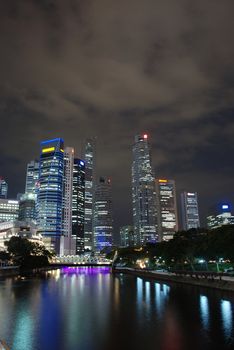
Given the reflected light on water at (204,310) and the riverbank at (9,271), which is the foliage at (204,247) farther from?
the riverbank at (9,271)

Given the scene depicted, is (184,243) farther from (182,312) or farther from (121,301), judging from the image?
(182,312)

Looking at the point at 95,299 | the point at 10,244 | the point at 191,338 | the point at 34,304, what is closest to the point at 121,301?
the point at 95,299

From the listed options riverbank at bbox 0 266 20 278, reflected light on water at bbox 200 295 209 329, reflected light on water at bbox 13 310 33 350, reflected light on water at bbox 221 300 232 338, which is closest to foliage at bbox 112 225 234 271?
reflected light on water at bbox 200 295 209 329

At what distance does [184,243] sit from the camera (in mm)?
98625

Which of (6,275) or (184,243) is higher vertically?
(184,243)

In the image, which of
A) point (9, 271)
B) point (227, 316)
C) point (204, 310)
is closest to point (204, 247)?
point (204, 310)

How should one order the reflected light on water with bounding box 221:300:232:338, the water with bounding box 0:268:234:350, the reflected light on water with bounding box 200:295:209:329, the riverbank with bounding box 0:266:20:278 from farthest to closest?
the riverbank with bounding box 0:266:20:278
the reflected light on water with bounding box 200:295:209:329
the reflected light on water with bounding box 221:300:232:338
the water with bounding box 0:268:234:350

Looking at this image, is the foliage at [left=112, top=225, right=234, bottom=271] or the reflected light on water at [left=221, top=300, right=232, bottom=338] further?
the foliage at [left=112, top=225, right=234, bottom=271]

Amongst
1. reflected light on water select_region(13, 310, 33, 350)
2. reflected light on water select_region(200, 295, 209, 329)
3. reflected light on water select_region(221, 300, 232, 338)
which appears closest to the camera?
reflected light on water select_region(13, 310, 33, 350)

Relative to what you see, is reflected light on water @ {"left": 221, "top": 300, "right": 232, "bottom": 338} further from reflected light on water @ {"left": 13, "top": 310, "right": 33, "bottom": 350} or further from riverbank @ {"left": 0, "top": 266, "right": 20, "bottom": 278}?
riverbank @ {"left": 0, "top": 266, "right": 20, "bottom": 278}

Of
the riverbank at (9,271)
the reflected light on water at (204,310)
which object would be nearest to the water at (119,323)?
the reflected light on water at (204,310)

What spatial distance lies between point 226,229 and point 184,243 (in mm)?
19594

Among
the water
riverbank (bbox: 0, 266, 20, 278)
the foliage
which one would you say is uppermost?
the foliage

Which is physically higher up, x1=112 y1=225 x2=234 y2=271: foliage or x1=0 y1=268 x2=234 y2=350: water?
x1=112 y1=225 x2=234 y2=271: foliage
